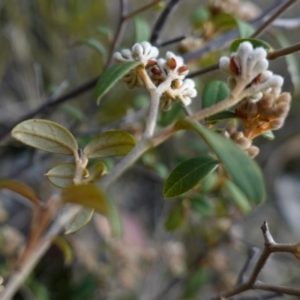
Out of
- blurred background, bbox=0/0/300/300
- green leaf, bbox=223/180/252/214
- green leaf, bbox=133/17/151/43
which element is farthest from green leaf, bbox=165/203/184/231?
green leaf, bbox=133/17/151/43

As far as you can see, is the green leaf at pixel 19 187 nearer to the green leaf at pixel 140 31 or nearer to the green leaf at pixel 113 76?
the green leaf at pixel 113 76

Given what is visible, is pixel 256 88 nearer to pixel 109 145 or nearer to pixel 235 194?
pixel 109 145

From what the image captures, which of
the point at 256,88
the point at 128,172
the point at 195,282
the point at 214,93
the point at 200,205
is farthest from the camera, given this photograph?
the point at 128,172

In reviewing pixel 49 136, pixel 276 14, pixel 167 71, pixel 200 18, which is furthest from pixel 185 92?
pixel 200 18

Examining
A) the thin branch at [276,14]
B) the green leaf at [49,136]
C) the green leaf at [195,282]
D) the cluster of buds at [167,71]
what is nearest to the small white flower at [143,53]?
the cluster of buds at [167,71]

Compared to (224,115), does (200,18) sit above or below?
below

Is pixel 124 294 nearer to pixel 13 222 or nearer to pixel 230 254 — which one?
pixel 13 222
